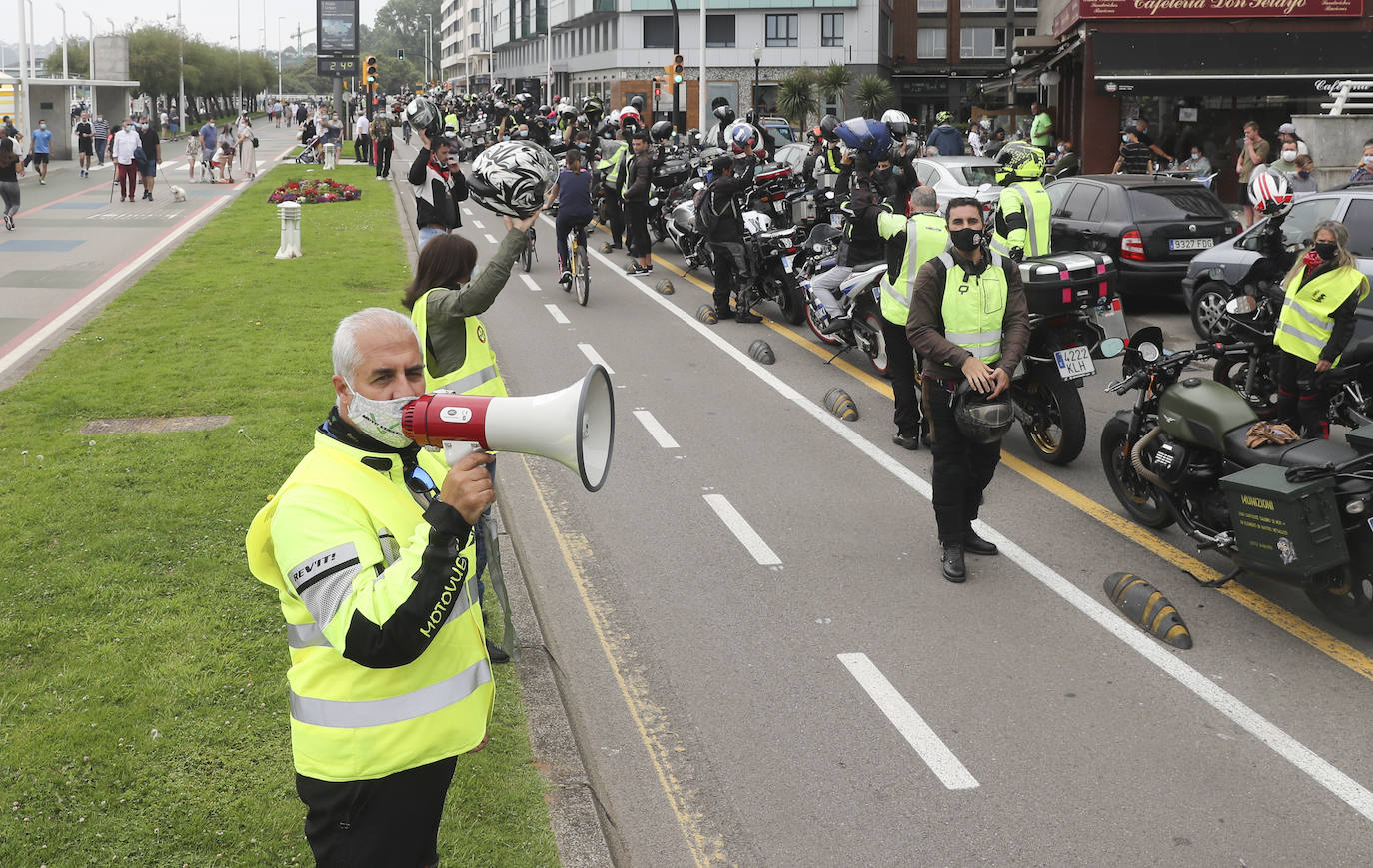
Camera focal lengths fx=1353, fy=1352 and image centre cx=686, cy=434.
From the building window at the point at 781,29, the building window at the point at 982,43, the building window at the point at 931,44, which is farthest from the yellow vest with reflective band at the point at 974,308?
the building window at the point at 931,44

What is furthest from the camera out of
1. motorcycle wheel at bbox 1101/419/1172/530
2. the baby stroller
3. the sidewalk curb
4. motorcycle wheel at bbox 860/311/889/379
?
the baby stroller

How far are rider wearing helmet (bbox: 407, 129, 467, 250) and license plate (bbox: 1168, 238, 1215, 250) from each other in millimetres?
8501

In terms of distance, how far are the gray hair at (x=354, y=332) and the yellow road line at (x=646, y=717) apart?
2.34m

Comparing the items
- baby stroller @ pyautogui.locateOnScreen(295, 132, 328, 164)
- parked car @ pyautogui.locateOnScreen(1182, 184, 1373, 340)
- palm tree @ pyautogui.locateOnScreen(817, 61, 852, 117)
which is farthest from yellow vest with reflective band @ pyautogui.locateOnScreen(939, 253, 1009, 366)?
palm tree @ pyautogui.locateOnScreen(817, 61, 852, 117)

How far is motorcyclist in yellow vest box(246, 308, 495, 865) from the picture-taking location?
8.98 ft

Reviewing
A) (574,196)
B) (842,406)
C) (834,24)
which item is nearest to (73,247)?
(574,196)

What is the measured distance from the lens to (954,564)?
23.6ft

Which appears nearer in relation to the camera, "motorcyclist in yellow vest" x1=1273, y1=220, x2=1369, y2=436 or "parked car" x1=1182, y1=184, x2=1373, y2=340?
"motorcyclist in yellow vest" x1=1273, y1=220, x2=1369, y2=436

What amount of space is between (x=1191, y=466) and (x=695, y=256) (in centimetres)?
1171

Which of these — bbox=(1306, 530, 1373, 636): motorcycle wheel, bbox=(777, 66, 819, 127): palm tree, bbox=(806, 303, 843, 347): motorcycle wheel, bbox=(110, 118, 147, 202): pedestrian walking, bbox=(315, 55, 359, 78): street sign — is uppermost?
bbox=(315, 55, 359, 78): street sign

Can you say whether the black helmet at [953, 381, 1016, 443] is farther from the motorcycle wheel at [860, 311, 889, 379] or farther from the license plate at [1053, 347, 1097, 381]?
the motorcycle wheel at [860, 311, 889, 379]

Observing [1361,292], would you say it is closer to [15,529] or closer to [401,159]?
[15,529]

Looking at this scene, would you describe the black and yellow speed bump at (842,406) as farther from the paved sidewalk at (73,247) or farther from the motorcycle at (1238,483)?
the paved sidewalk at (73,247)

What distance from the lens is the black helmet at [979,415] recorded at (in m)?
6.94
